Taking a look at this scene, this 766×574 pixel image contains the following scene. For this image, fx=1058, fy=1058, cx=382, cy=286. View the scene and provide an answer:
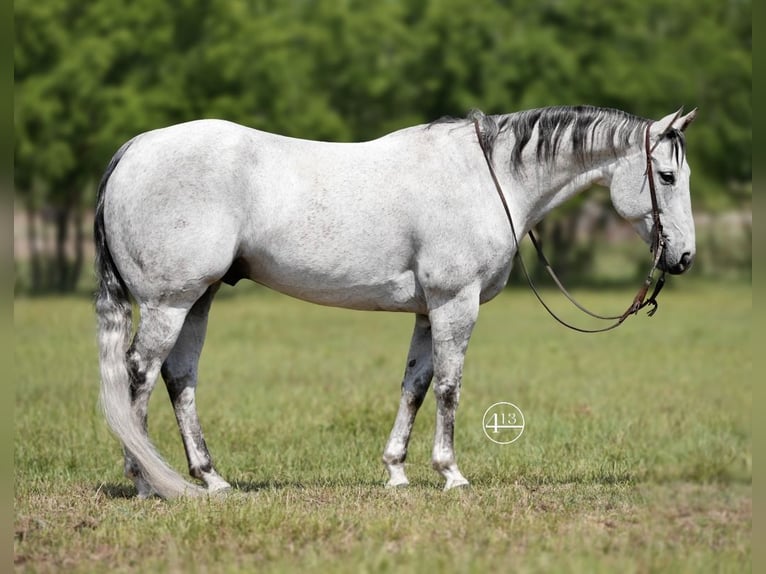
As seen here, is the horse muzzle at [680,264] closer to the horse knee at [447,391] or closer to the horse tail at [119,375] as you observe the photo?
the horse knee at [447,391]

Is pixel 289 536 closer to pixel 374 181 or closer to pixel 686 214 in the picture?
pixel 374 181

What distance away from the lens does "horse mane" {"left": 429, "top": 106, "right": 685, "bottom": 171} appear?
23.1ft

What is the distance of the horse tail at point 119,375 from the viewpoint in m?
6.48

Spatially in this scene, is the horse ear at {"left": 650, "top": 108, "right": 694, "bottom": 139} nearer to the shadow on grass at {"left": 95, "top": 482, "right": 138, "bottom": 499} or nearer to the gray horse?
the gray horse

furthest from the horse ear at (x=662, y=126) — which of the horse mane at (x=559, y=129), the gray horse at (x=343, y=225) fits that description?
the horse mane at (x=559, y=129)

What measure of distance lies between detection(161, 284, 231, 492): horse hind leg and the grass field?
0.90ft

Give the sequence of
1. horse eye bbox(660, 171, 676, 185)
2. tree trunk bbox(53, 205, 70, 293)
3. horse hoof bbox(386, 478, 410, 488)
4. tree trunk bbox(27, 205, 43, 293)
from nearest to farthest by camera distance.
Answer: horse eye bbox(660, 171, 676, 185), horse hoof bbox(386, 478, 410, 488), tree trunk bbox(27, 205, 43, 293), tree trunk bbox(53, 205, 70, 293)

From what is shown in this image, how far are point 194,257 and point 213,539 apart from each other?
1.82 meters

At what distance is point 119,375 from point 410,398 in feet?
6.38

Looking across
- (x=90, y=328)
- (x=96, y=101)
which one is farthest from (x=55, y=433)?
(x=96, y=101)

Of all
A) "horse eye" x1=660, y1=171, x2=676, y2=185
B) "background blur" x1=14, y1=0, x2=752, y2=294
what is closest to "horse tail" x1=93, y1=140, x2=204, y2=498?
"horse eye" x1=660, y1=171, x2=676, y2=185

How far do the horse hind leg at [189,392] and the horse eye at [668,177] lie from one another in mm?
3044

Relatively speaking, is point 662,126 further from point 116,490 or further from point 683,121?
point 116,490

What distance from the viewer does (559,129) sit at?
23.4ft
